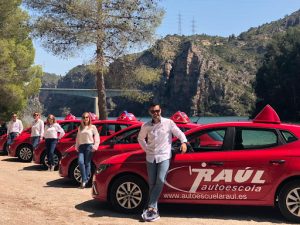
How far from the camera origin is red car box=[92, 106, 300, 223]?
658 cm

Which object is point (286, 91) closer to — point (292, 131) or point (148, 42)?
point (148, 42)

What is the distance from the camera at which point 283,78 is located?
227 ft

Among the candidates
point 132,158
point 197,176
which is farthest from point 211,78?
point 197,176

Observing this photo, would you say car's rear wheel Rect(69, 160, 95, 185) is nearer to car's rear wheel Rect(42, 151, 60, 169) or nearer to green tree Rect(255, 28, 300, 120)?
car's rear wheel Rect(42, 151, 60, 169)

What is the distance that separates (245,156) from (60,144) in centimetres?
707

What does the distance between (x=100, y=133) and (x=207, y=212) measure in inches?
208

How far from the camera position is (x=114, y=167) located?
725 cm

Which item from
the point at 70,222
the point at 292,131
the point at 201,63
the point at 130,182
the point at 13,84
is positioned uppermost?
the point at 201,63

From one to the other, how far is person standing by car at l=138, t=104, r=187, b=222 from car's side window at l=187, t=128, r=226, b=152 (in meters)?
0.46

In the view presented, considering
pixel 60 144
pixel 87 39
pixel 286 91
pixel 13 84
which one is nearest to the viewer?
pixel 60 144

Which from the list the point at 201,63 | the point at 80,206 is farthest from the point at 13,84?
the point at 201,63

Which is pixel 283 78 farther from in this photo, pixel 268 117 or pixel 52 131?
pixel 268 117

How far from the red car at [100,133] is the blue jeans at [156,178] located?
515 centimetres

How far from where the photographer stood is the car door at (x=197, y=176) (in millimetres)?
6820
